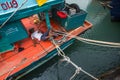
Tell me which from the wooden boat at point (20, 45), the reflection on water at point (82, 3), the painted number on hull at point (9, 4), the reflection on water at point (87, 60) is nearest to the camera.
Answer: the painted number on hull at point (9, 4)

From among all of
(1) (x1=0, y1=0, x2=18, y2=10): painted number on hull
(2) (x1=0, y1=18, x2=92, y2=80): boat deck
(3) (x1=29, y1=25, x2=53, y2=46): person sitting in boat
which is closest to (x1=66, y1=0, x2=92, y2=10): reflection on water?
(2) (x1=0, y1=18, x2=92, y2=80): boat deck

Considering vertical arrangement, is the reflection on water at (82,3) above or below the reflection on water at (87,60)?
above

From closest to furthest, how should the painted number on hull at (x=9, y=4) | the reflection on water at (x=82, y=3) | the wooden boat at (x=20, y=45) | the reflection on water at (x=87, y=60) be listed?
the painted number on hull at (x=9, y=4) → the wooden boat at (x=20, y=45) → the reflection on water at (x=87, y=60) → the reflection on water at (x=82, y=3)

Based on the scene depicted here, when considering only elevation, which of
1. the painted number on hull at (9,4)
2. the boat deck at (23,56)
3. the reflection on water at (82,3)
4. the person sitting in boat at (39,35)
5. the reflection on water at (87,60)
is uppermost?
the painted number on hull at (9,4)

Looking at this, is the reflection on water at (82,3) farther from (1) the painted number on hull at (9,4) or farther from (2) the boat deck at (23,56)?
(1) the painted number on hull at (9,4)

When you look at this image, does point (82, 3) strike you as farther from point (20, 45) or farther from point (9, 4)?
point (9, 4)

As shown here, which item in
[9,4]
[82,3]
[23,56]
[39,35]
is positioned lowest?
[82,3]

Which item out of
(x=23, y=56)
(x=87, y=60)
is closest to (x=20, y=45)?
(x=23, y=56)

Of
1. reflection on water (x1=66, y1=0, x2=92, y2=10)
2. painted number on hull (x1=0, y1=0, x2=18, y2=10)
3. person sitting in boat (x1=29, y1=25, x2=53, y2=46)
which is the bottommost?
reflection on water (x1=66, y1=0, x2=92, y2=10)

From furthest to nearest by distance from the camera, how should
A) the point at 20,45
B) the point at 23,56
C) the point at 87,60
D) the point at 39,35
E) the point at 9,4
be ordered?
the point at 87,60, the point at 39,35, the point at 20,45, the point at 23,56, the point at 9,4

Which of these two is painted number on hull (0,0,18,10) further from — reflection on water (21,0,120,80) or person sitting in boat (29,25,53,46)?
reflection on water (21,0,120,80)

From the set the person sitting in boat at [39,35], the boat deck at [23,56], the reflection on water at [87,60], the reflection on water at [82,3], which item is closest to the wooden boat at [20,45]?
the boat deck at [23,56]

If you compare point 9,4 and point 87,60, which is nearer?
point 9,4

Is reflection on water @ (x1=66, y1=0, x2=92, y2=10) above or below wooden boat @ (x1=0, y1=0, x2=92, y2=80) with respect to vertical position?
below
